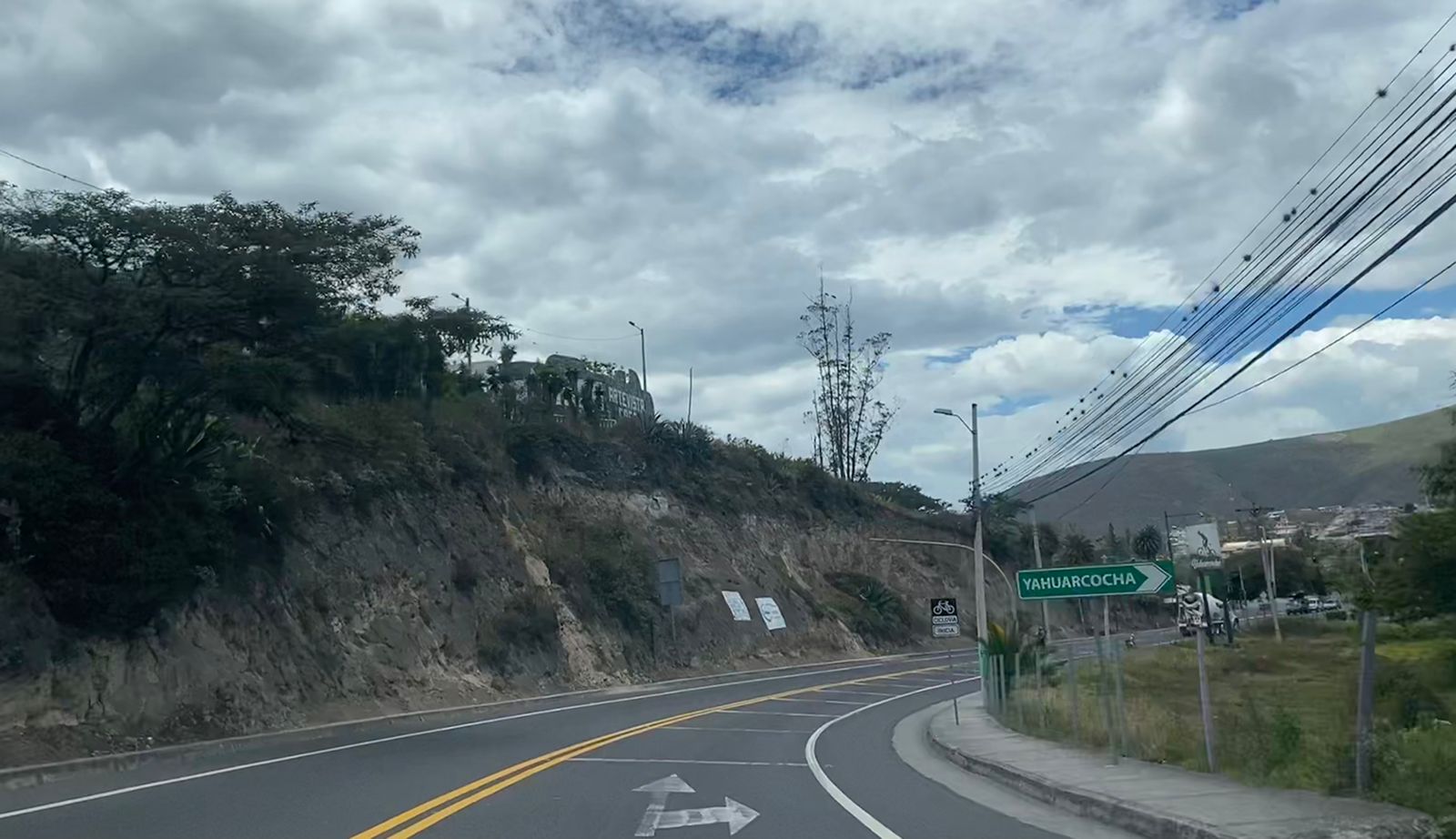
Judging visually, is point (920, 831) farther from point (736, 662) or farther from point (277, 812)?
point (736, 662)

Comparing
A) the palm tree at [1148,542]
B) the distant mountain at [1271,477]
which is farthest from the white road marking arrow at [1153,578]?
the distant mountain at [1271,477]

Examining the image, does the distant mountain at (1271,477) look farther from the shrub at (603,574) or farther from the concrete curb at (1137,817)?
the concrete curb at (1137,817)

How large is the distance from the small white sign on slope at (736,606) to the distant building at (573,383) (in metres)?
10.3

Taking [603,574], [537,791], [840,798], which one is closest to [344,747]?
[537,791]

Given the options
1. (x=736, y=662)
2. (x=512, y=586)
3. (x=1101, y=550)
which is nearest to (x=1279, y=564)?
(x=1101, y=550)

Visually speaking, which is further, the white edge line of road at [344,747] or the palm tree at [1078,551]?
the palm tree at [1078,551]

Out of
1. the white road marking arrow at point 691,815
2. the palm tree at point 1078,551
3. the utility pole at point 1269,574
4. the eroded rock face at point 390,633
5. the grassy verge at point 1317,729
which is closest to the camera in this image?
the grassy verge at point 1317,729

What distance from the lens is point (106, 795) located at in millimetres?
15172

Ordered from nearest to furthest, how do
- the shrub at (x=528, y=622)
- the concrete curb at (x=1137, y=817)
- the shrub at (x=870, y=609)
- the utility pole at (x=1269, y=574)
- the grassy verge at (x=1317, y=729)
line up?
1. the concrete curb at (x=1137, y=817)
2. the grassy verge at (x=1317, y=729)
3. the shrub at (x=528, y=622)
4. the utility pole at (x=1269, y=574)
5. the shrub at (x=870, y=609)

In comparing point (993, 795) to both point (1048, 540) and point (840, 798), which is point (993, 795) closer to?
point (840, 798)

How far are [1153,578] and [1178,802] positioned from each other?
484 centimetres

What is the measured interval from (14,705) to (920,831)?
52.6 feet

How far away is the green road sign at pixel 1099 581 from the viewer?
677 inches

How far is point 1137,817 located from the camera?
1215 centimetres
